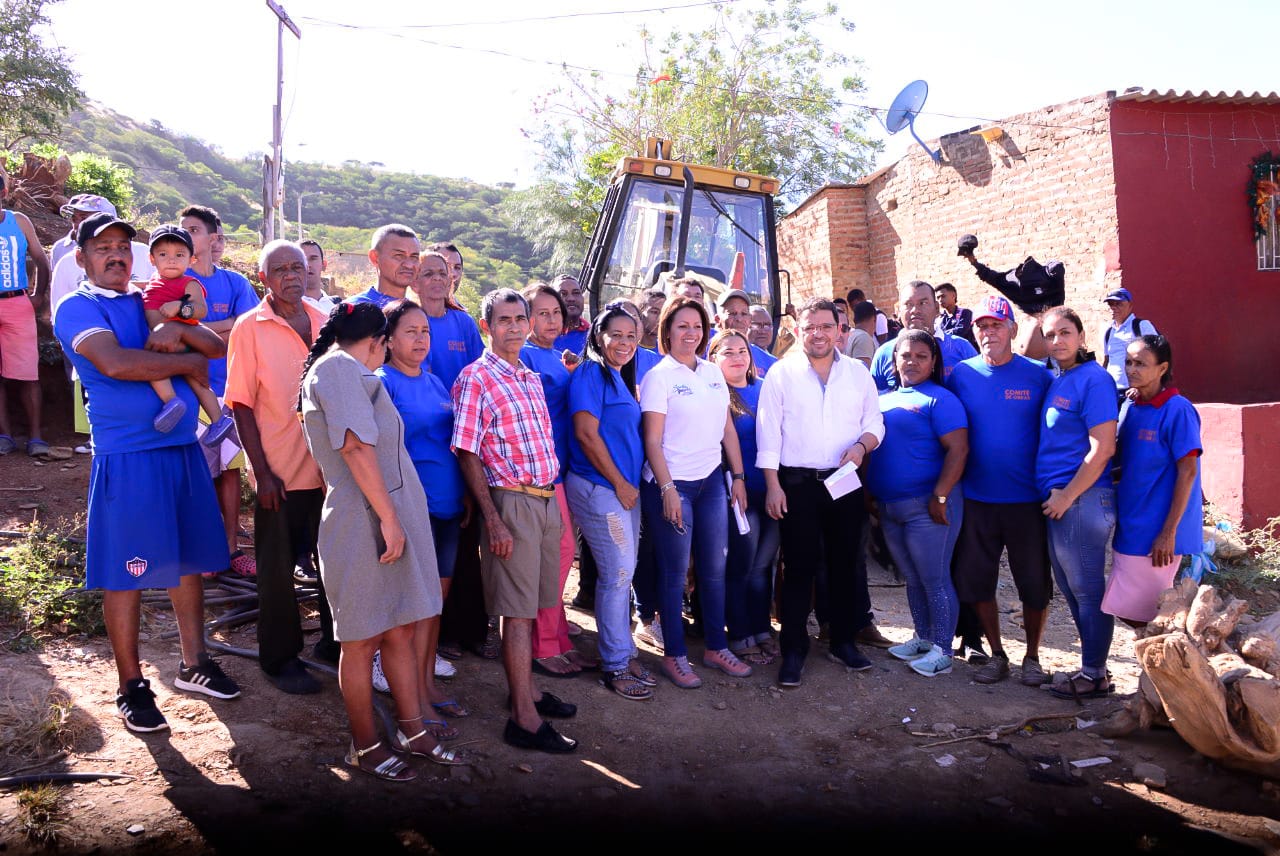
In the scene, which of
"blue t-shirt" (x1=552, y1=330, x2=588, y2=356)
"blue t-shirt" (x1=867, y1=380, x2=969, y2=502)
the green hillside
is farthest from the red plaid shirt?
the green hillside

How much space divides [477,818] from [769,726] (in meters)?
1.51

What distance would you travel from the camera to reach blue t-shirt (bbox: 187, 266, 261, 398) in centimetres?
469

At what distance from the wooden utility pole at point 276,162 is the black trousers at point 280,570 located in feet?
33.7

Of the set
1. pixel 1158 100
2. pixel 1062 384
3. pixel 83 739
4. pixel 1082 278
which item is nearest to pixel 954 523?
pixel 1062 384

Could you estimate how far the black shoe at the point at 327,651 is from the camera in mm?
4129

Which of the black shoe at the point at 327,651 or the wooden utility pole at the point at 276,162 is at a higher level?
the wooden utility pole at the point at 276,162

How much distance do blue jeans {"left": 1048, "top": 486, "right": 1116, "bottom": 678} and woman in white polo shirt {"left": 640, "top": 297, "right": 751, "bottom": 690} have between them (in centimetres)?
153

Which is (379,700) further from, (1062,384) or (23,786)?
(1062,384)

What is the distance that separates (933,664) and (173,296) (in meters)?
3.89

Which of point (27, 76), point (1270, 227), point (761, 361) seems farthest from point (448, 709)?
point (27, 76)

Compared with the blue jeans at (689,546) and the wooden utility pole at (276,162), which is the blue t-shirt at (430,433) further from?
the wooden utility pole at (276,162)

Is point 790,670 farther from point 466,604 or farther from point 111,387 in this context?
point 111,387

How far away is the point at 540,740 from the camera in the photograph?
11.9ft

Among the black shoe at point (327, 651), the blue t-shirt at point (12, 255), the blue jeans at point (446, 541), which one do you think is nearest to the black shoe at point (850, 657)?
the blue jeans at point (446, 541)
